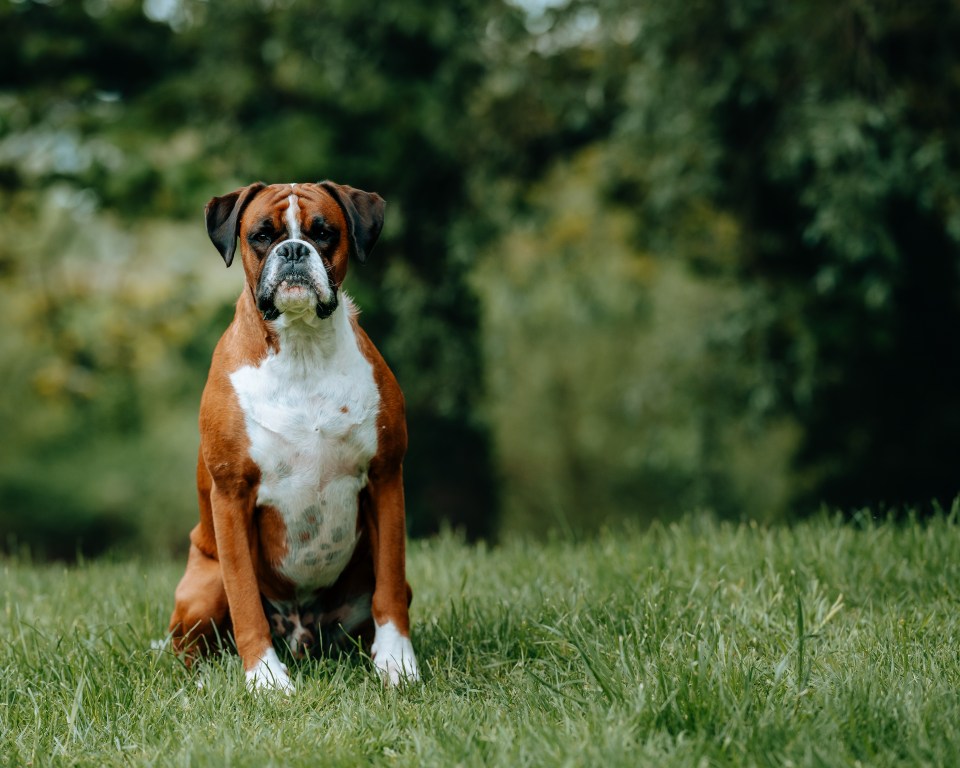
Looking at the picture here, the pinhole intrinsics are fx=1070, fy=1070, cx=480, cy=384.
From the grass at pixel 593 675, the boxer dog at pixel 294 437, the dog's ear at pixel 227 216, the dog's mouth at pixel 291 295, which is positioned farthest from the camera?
the dog's ear at pixel 227 216

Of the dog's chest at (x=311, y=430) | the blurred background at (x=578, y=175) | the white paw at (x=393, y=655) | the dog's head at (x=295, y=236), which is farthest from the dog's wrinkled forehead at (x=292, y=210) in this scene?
the blurred background at (x=578, y=175)

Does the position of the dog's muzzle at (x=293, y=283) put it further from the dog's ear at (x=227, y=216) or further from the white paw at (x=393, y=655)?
the white paw at (x=393, y=655)

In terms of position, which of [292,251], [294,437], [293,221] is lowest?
[294,437]

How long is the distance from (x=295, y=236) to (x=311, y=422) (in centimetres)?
61

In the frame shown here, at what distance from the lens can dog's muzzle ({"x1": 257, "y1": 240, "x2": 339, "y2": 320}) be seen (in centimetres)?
336

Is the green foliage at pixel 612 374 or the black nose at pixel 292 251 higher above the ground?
the black nose at pixel 292 251

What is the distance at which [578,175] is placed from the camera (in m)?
10.9

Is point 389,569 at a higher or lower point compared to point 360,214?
lower

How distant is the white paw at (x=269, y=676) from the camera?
324cm

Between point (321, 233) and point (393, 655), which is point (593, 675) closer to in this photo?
point (393, 655)

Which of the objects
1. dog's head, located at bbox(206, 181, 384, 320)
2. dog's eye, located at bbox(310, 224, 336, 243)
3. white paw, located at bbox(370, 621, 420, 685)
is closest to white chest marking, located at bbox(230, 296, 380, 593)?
dog's head, located at bbox(206, 181, 384, 320)

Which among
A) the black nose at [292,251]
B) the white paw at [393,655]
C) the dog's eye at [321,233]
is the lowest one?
the white paw at [393,655]

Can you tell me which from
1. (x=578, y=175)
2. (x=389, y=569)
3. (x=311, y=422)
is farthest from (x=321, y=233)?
(x=578, y=175)

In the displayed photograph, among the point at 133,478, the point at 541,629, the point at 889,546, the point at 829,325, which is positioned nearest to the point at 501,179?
the point at 829,325
